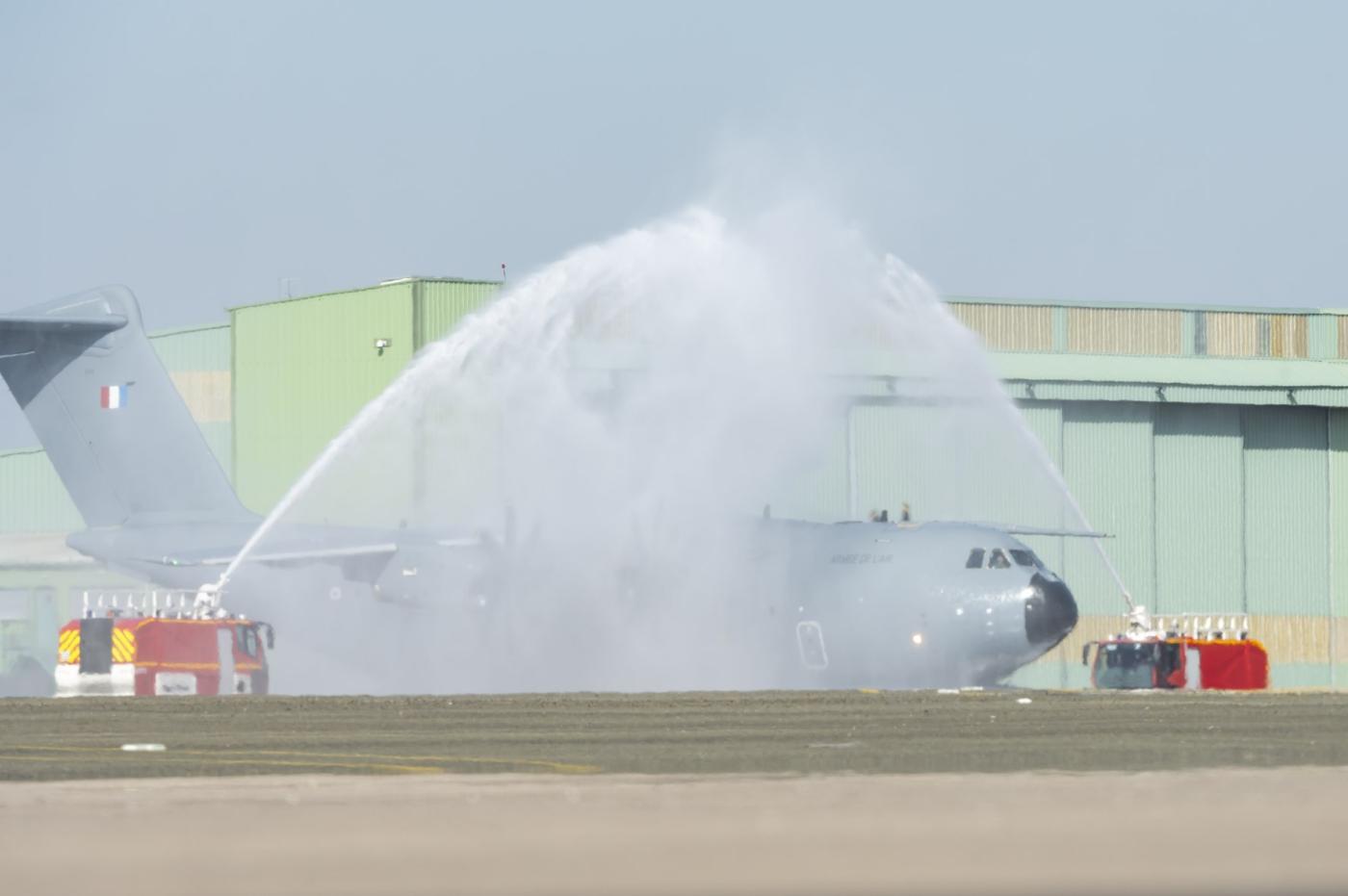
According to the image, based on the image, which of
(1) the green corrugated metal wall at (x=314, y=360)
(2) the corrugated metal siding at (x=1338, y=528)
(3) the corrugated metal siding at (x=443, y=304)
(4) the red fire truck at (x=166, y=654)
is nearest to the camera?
(4) the red fire truck at (x=166, y=654)

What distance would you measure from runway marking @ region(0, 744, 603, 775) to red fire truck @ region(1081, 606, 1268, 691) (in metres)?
20.0

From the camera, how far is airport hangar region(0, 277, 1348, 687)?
179 ft

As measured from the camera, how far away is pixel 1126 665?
37.9 meters

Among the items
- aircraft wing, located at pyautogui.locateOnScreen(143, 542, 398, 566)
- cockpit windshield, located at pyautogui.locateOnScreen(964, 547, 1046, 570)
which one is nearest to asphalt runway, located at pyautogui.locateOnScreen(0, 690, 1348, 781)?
cockpit windshield, located at pyautogui.locateOnScreen(964, 547, 1046, 570)

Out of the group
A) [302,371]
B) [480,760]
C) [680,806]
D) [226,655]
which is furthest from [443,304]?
[680,806]

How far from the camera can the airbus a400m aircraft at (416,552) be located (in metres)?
36.0

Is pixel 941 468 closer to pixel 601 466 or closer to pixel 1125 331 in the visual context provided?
pixel 1125 331

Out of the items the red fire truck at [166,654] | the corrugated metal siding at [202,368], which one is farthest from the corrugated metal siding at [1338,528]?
the red fire truck at [166,654]

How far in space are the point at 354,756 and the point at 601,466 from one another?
73.0ft

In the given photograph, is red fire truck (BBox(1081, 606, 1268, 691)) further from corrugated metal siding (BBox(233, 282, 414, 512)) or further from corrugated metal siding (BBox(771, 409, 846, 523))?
corrugated metal siding (BBox(233, 282, 414, 512))

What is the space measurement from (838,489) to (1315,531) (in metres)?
14.3

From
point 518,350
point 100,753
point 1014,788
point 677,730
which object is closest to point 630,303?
point 518,350

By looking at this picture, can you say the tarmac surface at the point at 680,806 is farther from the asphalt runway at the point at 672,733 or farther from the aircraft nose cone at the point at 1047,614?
the aircraft nose cone at the point at 1047,614

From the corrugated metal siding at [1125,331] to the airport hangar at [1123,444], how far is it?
2.1 inches
